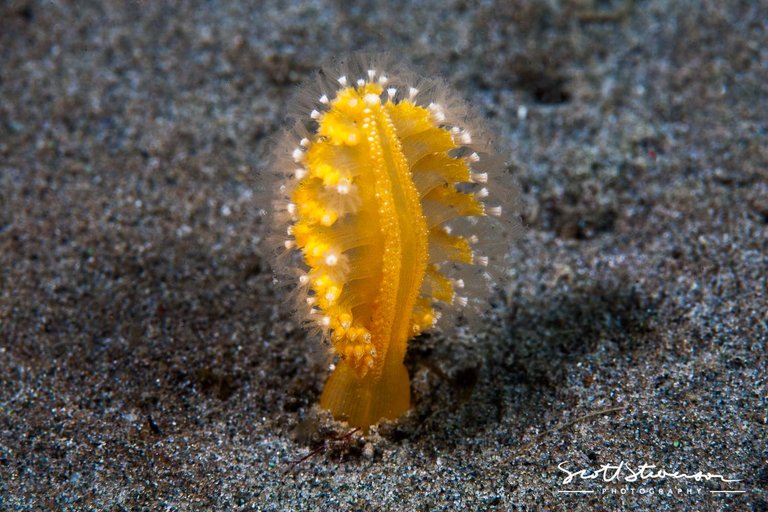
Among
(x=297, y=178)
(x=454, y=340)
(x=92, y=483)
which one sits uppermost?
(x=297, y=178)

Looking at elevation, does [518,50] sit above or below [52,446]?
above

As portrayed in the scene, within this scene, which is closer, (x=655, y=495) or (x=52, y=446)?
(x=655, y=495)

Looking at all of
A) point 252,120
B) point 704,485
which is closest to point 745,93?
point 704,485

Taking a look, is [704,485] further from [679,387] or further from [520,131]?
[520,131]
